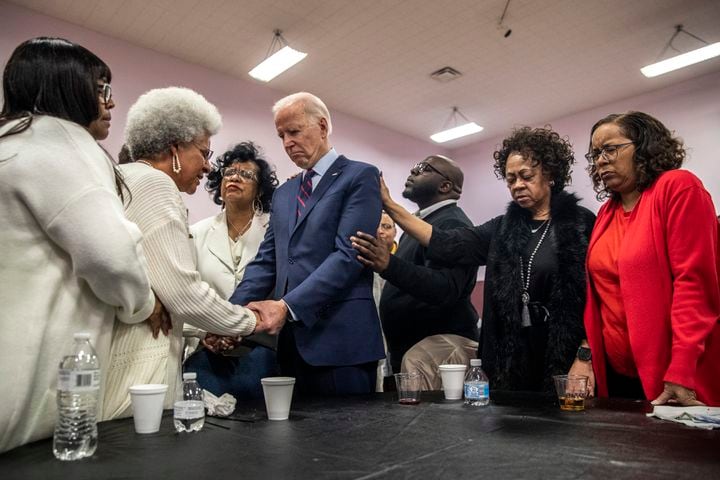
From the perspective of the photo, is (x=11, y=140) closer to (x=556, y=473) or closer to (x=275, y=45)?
(x=556, y=473)

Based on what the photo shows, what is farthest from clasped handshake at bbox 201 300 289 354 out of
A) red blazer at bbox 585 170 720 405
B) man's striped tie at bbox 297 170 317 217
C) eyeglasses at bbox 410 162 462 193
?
eyeglasses at bbox 410 162 462 193

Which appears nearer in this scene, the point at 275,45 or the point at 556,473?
the point at 556,473

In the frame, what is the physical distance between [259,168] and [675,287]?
1960 mm

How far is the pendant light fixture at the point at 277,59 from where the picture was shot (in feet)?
17.2

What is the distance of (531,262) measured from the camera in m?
2.08

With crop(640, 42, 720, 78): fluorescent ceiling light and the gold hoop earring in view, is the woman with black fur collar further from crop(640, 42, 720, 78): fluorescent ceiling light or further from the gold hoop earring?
crop(640, 42, 720, 78): fluorescent ceiling light

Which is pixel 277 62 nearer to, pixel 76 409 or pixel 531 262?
pixel 531 262

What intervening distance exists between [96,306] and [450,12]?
15.7ft

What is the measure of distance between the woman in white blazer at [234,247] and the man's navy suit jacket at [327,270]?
26 centimetres

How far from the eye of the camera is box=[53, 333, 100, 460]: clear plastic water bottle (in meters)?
0.96

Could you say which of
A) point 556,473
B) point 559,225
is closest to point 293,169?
point 559,225

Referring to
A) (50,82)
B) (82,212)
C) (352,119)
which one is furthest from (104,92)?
(352,119)

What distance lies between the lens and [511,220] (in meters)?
2.22

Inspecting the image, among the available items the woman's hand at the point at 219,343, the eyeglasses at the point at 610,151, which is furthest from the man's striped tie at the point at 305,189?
the eyeglasses at the point at 610,151
